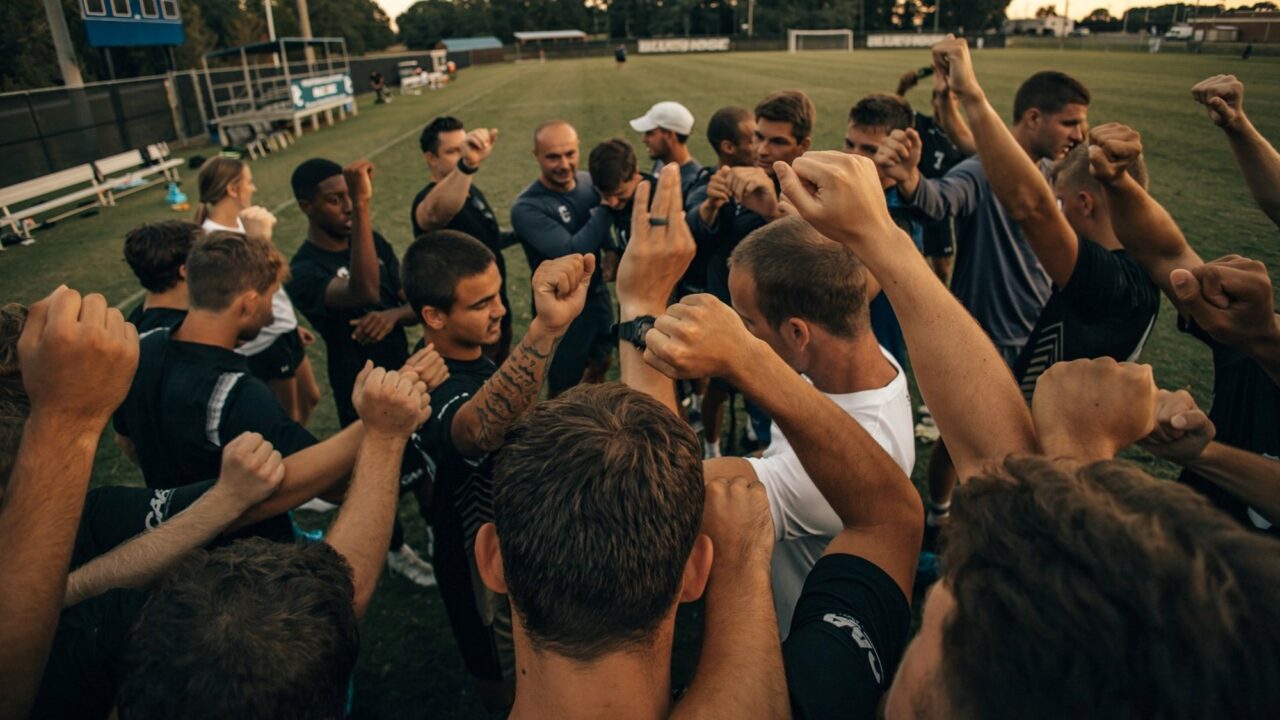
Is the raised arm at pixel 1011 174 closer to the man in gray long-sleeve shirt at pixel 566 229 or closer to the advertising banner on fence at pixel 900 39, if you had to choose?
the man in gray long-sleeve shirt at pixel 566 229

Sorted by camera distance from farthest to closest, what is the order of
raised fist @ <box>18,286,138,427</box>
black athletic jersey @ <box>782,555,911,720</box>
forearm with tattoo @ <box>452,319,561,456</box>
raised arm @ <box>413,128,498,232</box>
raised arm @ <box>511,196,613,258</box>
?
raised arm @ <box>511,196,613,258</box> < raised arm @ <box>413,128,498,232</box> < forearm with tattoo @ <box>452,319,561,456</box> < raised fist @ <box>18,286,138,427</box> < black athletic jersey @ <box>782,555,911,720</box>

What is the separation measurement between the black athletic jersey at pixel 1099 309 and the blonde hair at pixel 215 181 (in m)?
5.35

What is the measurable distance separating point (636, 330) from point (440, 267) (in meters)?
1.41

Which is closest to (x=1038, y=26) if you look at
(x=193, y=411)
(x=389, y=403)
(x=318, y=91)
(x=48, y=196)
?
(x=318, y=91)

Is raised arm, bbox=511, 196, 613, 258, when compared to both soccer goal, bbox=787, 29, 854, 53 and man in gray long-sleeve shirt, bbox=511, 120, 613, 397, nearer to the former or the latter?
man in gray long-sleeve shirt, bbox=511, 120, 613, 397

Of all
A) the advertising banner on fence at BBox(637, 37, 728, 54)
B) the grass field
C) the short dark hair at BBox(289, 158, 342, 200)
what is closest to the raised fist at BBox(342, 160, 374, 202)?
the short dark hair at BBox(289, 158, 342, 200)

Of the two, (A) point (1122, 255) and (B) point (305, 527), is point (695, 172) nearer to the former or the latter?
(A) point (1122, 255)

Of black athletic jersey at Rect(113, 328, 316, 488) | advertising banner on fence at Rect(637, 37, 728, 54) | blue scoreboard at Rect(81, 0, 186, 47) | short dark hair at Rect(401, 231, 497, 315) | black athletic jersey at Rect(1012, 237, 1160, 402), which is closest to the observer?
black athletic jersey at Rect(113, 328, 316, 488)

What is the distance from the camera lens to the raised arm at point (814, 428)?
55.5 inches

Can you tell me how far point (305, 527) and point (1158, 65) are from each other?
20613 millimetres

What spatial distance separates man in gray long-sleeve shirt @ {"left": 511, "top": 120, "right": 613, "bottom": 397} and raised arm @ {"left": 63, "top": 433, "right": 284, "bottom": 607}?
10.0ft

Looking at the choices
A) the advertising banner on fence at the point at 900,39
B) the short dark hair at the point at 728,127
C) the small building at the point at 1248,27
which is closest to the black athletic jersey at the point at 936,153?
the short dark hair at the point at 728,127

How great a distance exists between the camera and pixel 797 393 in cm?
154

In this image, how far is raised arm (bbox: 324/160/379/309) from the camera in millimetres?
3830
